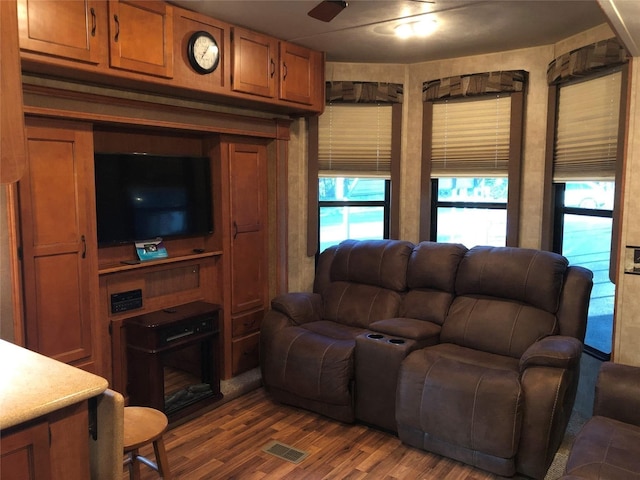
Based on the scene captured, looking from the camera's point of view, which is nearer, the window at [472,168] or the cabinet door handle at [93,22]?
the cabinet door handle at [93,22]

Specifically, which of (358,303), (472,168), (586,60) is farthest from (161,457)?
(586,60)

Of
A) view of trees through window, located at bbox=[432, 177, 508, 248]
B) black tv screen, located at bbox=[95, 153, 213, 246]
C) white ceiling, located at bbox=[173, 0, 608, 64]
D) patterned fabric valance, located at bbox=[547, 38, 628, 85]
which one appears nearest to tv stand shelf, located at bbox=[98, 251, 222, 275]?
black tv screen, located at bbox=[95, 153, 213, 246]

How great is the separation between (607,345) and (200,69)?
3051 mm

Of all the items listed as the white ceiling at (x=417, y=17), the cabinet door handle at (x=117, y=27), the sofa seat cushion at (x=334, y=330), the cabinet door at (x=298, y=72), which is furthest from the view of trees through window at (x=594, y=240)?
the cabinet door handle at (x=117, y=27)

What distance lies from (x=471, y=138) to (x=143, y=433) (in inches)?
126

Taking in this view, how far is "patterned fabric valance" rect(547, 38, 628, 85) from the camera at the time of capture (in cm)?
306

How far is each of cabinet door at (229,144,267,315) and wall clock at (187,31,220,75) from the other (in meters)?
0.69

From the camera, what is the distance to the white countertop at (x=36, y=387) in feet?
4.70

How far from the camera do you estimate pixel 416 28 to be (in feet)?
11.1

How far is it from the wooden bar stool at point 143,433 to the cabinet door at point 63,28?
1.69 meters

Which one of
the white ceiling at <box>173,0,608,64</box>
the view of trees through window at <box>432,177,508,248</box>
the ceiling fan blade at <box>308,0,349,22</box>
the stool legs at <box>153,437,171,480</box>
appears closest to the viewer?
the stool legs at <box>153,437,171,480</box>

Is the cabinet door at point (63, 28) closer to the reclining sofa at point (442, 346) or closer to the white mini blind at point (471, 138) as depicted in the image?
the reclining sofa at point (442, 346)

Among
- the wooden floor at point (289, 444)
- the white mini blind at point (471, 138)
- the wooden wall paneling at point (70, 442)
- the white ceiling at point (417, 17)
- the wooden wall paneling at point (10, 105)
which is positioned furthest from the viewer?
the white mini blind at point (471, 138)

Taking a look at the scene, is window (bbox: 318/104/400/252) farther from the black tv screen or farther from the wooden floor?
the wooden floor
